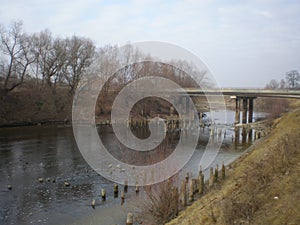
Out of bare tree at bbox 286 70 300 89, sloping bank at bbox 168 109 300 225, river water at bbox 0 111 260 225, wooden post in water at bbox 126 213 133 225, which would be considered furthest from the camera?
bare tree at bbox 286 70 300 89

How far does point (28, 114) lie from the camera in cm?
4194

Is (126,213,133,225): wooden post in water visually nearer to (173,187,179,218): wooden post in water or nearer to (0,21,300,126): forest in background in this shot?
(173,187,179,218): wooden post in water

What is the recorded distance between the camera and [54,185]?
Result: 1573cm

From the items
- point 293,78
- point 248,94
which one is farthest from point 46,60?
point 293,78

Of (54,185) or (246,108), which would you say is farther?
(246,108)


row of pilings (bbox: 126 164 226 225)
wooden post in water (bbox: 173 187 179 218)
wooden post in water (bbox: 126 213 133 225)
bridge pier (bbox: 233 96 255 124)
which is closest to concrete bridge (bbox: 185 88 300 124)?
bridge pier (bbox: 233 96 255 124)

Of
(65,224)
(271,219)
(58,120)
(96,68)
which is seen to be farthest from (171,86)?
(271,219)

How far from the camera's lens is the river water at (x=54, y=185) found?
12.2 m

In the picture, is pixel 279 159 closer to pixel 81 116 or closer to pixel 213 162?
pixel 213 162

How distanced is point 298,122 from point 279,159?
1485cm

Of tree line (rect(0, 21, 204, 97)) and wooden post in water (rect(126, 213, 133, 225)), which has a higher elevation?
tree line (rect(0, 21, 204, 97))

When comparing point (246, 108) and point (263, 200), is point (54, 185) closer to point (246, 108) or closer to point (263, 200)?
point (263, 200)

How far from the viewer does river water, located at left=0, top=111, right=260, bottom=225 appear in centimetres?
1216

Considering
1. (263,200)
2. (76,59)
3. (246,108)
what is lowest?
(263,200)
